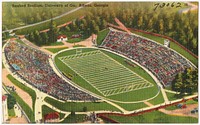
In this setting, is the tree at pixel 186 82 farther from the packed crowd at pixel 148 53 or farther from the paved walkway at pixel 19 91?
the paved walkway at pixel 19 91

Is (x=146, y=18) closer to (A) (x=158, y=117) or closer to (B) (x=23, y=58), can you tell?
(A) (x=158, y=117)

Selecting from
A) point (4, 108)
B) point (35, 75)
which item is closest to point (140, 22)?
point (35, 75)

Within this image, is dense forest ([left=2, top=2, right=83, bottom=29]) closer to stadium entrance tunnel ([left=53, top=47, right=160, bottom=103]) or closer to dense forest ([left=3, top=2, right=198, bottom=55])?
dense forest ([left=3, top=2, right=198, bottom=55])

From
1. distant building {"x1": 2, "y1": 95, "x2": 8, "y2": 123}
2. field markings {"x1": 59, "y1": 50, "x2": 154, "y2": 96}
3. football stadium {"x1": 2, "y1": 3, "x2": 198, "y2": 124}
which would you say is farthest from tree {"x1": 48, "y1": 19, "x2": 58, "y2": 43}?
distant building {"x1": 2, "y1": 95, "x2": 8, "y2": 123}

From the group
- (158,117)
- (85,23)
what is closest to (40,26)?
(85,23)

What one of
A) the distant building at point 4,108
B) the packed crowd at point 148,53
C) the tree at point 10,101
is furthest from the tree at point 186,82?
the distant building at point 4,108

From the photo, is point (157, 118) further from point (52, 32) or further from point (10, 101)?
point (10, 101)

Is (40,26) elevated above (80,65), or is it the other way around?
(40,26)
